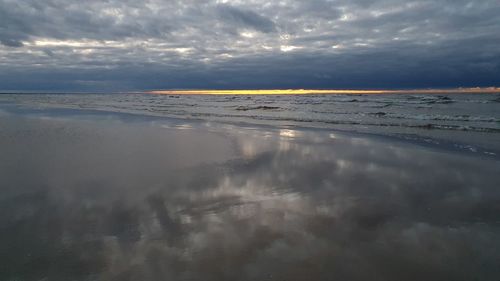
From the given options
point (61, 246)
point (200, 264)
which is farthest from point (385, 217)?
point (61, 246)

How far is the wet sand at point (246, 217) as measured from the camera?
14.4 ft

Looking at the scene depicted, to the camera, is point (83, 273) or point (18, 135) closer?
point (83, 273)

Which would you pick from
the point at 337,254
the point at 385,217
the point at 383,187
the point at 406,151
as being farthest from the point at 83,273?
the point at 406,151

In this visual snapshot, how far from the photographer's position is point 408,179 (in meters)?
8.86

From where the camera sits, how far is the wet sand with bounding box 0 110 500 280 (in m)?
4.38

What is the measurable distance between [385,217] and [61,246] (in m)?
5.09

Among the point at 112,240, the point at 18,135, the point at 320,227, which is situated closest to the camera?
the point at 112,240

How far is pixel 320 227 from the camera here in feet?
18.6

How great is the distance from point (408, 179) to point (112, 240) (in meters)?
7.05

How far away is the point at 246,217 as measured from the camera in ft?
19.9

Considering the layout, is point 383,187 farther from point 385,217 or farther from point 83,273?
point 83,273

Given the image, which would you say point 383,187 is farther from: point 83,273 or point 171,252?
point 83,273

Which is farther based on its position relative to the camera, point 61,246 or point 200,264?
point 61,246

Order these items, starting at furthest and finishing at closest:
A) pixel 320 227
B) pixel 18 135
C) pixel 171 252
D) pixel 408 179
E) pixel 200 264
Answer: pixel 18 135
pixel 408 179
pixel 320 227
pixel 171 252
pixel 200 264
